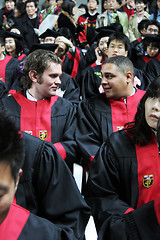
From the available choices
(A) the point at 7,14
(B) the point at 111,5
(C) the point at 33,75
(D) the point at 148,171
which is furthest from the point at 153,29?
(A) the point at 7,14

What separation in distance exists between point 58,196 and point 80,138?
185 centimetres

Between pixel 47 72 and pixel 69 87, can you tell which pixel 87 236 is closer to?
pixel 47 72

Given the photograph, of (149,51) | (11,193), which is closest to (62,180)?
(11,193)

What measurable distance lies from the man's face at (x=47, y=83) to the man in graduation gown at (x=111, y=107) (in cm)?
43

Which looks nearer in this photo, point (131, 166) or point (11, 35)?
point (131, 166)

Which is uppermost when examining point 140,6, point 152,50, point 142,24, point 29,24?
point 140,6

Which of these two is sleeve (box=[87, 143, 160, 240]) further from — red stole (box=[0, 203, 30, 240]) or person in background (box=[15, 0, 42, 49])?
person in background (box=[15, 0, 42, 49])

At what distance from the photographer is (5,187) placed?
1.00m

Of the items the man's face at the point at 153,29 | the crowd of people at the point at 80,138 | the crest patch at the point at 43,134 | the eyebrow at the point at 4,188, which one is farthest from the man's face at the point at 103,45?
the eyebrow at the point at 4,188

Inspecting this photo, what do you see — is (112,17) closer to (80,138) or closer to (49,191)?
(80,138)

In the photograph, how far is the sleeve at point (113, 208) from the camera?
1341mm

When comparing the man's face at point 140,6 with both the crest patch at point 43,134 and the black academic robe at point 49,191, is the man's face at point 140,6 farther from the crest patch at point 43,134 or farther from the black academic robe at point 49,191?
the black academic robe at point 49,191

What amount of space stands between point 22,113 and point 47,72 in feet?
1.78

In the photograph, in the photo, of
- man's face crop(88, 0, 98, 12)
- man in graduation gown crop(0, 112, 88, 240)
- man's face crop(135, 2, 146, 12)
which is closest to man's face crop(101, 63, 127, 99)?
man in graduation gown crop(0, 112, 88, 240)
